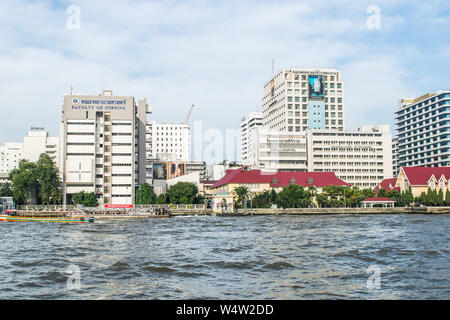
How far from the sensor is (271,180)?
4240 inches

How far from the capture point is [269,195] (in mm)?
99125

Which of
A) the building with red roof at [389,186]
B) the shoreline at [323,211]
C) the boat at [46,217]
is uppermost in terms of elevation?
the building with red roof at [389,186]

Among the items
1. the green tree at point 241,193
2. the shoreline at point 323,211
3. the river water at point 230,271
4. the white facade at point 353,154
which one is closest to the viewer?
the river water at point 230,271

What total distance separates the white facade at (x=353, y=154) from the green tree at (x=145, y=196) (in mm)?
56265

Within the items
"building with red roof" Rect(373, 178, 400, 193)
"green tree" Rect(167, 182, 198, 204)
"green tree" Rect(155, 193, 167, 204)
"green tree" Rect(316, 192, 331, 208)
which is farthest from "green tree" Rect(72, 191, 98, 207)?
"building with red roof" Rect(373, 178, 400, 193)

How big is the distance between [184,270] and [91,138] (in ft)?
299

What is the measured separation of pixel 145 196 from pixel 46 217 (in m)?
A: 36.1

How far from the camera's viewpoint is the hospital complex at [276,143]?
343 ft

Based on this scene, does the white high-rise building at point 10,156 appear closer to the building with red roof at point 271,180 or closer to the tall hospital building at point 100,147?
the tall hospital building at point 100,147

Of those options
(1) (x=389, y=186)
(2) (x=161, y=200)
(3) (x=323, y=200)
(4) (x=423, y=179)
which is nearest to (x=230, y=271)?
(3) (x=323, y=200)

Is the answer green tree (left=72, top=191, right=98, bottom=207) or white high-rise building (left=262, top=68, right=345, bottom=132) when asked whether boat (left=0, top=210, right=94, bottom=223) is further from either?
white high-rise building (left=262, top=68, right=345, bottom=132)

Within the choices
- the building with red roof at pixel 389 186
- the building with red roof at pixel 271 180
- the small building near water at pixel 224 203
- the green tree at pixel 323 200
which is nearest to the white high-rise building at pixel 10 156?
the building with red roof at pixel 271 180

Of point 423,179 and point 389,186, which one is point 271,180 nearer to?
point 389,186
